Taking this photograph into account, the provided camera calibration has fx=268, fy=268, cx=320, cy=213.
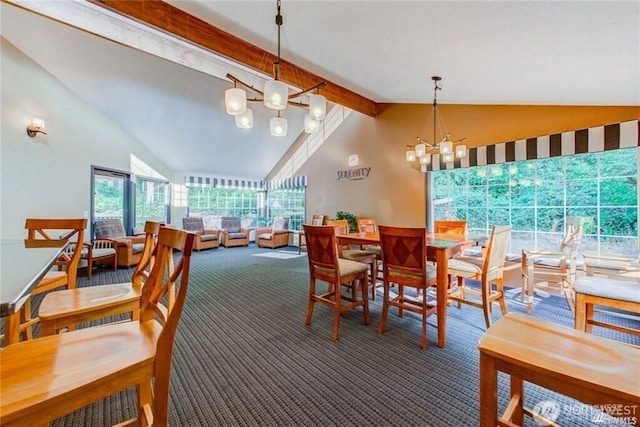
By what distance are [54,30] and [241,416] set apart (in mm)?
5255

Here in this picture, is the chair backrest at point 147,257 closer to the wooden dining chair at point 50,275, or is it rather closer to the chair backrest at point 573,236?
the wooden dining chair at point 50,275

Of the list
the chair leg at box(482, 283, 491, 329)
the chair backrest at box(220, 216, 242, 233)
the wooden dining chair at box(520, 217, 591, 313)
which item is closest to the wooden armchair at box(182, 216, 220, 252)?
the chair backrest at box(220, 216, 242, 233)

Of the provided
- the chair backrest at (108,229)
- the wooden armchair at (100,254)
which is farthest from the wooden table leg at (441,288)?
the chair backrest at (108,229)

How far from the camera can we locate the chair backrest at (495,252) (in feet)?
8.11

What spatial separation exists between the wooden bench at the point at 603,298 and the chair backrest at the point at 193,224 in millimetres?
7730

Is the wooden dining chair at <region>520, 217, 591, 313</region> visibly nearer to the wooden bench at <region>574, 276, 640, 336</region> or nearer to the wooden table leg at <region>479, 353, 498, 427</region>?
the wooden bench at <region>574, 276, 640, 336</region>

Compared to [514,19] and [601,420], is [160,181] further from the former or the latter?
[601,420]

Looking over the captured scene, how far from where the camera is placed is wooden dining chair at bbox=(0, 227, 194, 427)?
78cm

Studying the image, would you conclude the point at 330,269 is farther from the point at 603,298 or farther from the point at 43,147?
the point at 43,147

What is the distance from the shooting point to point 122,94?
197 inches

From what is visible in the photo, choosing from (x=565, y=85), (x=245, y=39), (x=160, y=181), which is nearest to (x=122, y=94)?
(x=160, y=181)

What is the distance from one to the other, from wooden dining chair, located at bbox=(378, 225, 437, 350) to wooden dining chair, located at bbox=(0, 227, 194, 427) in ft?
5.53

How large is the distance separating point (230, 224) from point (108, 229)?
3.45 metres

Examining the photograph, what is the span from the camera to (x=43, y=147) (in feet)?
12.9
